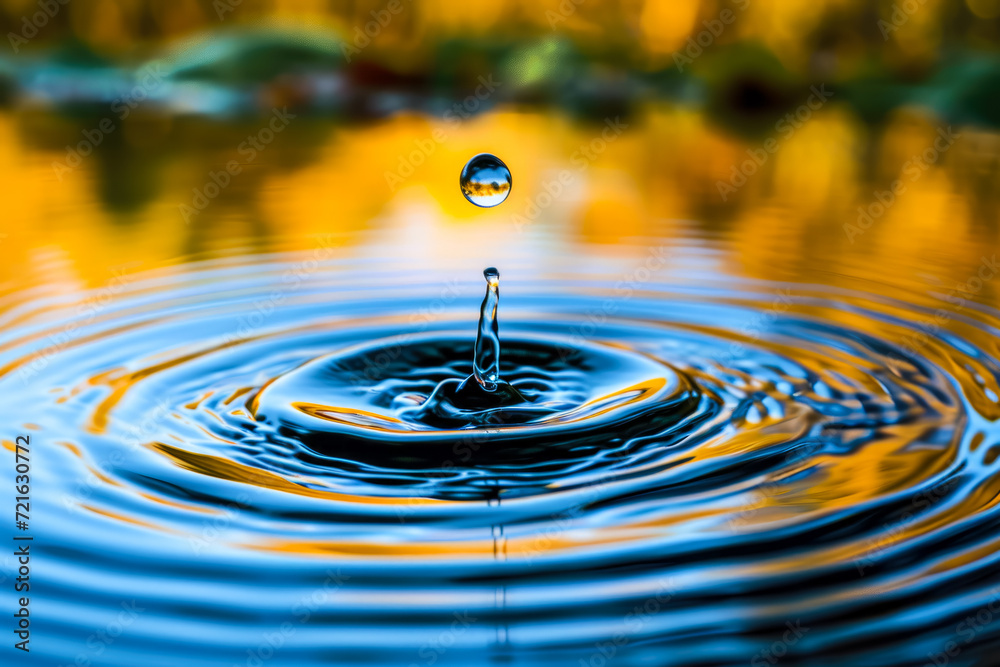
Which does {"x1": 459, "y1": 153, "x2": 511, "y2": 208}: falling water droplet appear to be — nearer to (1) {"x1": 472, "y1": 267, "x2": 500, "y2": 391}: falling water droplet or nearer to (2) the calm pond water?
(1) {"x1": 472, "y1": 267, "x2": 500, "y2": 391}: falling water droplet

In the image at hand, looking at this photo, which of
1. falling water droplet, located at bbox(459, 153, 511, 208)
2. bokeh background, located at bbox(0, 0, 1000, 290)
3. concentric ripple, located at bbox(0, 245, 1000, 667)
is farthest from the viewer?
bokeh background, located at bbox(0, 0, 1000, 290)

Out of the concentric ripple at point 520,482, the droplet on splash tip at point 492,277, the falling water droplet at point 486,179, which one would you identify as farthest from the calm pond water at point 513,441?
the falling water droplet at point 486,179

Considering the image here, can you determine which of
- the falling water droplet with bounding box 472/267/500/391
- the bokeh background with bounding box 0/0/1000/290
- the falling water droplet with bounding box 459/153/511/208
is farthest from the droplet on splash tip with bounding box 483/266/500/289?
the bokeh background with bounding box 0/0/1000/290

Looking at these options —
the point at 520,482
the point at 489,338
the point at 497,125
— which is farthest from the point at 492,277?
the point at 497,125

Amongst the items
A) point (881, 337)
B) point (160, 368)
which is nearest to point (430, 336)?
point (160, 368)

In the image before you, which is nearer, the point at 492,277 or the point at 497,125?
the point at 492,277

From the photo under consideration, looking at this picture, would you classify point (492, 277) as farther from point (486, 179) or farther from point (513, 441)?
point (513, 441)
